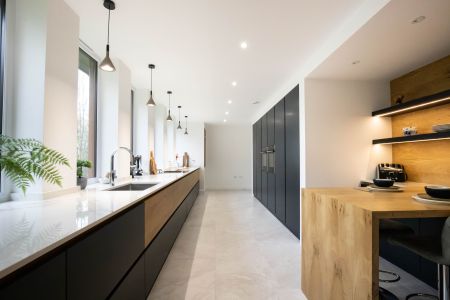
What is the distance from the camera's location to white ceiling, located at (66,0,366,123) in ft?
6.38

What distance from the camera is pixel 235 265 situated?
8.13 ft

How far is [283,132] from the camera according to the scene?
4.03m

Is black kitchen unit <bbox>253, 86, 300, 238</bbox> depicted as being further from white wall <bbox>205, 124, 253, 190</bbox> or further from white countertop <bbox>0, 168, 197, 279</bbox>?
white wall <bbox>205, 124, 253, 190</bbox>

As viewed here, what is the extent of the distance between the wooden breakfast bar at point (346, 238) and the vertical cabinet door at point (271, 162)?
8.95 ft

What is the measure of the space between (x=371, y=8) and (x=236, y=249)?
293 cm

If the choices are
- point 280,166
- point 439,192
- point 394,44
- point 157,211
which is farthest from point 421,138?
point 157,211

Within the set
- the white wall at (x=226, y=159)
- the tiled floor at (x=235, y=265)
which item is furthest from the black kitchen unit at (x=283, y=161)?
the white wall at (x=226, y=159)

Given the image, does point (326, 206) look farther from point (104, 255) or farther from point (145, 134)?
point (145, 134)

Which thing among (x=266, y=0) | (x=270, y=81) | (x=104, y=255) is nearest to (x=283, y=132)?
(x=270, y=81)

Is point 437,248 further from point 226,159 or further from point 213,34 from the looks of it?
point 226,159

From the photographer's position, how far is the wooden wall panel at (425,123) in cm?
252

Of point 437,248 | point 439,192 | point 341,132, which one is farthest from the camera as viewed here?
point 341,132

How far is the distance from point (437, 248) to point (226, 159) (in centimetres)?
755

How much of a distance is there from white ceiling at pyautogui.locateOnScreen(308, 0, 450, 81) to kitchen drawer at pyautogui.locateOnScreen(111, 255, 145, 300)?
8.81 feet
